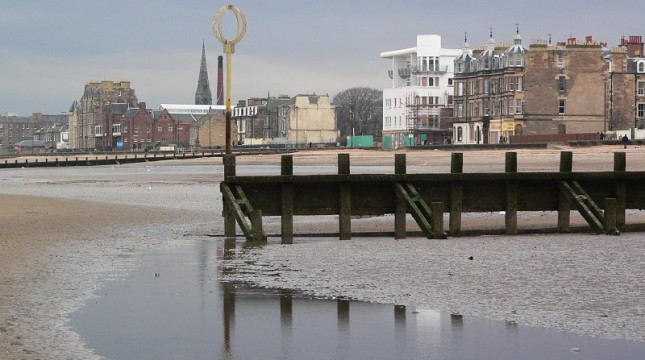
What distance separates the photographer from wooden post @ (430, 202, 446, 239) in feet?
72.9

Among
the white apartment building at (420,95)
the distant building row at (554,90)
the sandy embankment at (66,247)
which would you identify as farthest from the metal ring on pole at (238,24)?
the white apartment building at (420,95)

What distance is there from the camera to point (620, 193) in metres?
24.0

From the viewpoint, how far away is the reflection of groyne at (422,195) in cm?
2242

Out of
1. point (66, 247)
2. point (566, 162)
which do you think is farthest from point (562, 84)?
point (66, 247)

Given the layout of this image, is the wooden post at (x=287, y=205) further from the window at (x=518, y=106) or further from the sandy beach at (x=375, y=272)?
the window at (x=518, y=106)

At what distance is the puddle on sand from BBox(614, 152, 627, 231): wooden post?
37.0 ft

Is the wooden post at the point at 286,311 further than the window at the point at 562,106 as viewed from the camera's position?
No

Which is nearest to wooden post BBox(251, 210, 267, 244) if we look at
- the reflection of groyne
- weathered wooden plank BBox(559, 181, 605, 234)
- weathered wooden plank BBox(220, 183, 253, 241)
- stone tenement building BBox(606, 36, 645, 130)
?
the reflection of groyne

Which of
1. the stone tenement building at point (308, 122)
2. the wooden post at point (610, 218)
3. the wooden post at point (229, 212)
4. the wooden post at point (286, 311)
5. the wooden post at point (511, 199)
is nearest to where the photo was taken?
the wooden post at point (286, 311)

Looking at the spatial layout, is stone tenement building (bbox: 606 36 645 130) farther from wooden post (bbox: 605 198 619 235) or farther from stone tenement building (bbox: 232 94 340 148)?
wooden post (bbox: 605 198 619 235)

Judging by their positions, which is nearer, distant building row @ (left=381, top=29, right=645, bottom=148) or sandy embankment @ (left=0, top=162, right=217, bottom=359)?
sandy embankment @ (left=0, top=162, right=217, bottom=359)

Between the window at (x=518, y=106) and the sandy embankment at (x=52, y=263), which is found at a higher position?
the window at (x=518, y=106)

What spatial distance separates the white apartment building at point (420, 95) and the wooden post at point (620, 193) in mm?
122057

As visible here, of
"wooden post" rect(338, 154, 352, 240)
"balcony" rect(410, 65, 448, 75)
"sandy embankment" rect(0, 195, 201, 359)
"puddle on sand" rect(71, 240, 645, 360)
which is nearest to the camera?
"puddle on sand" rect(71, 240, 645, 360)
